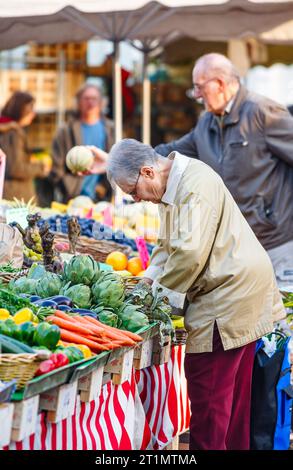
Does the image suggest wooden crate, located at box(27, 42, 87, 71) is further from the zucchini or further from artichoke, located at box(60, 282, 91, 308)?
the zucchini

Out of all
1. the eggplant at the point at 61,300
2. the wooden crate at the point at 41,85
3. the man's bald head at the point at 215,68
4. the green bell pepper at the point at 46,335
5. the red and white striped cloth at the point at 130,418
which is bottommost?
the red and white striped cloth at the point at 130,418

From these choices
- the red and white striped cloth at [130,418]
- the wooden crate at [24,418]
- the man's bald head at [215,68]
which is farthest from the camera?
the man's bald head at [215,68]

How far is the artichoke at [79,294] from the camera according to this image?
367cm

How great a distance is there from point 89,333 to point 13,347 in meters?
0.45

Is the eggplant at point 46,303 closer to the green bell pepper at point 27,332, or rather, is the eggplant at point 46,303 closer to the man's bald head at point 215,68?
the green bell pepper at point 27,332

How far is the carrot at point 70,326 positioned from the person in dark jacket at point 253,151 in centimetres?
245

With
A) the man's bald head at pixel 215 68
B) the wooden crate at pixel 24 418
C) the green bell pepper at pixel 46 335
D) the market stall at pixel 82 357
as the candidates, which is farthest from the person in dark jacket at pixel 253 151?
the wooden crate at pixel 24 418

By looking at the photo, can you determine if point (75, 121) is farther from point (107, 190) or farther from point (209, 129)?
point (209, 129)

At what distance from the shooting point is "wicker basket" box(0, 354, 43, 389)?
285cm

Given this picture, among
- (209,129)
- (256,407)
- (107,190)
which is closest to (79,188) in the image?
(107,190)

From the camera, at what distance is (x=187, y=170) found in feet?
12.0

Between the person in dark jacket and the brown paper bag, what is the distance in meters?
1.73

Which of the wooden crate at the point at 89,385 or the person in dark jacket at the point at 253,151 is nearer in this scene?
the wooden crate at the point at 89,385

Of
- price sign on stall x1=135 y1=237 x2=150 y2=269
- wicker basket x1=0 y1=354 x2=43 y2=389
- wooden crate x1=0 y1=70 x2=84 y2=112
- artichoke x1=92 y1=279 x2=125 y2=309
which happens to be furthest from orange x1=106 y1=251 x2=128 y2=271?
wooden crate x1=0 y1=70 x2=84 y2=112
